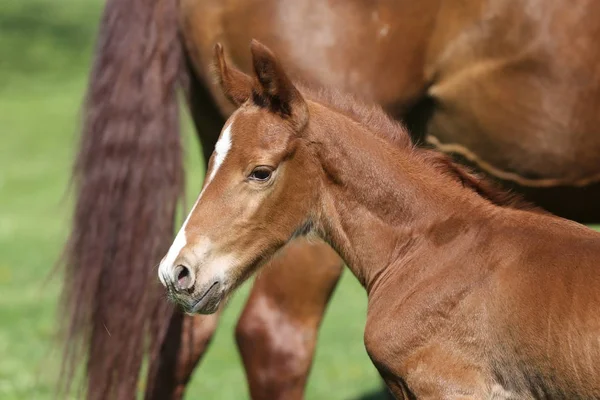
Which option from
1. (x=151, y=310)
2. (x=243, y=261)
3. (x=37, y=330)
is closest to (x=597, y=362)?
(x=243, y=261)

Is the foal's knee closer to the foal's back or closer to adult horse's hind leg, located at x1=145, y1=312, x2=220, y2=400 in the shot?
adult horse's hind leg, located at x1=145, y1=312, x2=220, y2=400

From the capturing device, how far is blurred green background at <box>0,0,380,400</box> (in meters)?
6.47

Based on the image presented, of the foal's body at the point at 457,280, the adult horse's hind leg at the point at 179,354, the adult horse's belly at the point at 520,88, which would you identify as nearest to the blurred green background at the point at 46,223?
the adult horse's hind leg at the point at 179,354

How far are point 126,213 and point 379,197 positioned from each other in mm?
1286

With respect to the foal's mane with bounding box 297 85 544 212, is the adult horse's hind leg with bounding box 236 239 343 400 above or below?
below

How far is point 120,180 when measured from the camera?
445 cm

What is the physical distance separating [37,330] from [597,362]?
5.45 metres

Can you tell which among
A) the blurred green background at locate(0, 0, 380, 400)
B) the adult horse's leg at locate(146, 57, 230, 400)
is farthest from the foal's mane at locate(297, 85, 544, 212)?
the blurred green background at locate(0, 0, 380, 400)

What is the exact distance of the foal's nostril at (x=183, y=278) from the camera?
328 centimetres

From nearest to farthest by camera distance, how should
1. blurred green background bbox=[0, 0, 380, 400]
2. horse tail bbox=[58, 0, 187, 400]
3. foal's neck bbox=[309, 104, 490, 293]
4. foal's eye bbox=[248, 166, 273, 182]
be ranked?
foal's eye bbox=[248, 166, 273, 182]
foal's neck bbox=[309, 104, 490, 293]
horse tail bbox=[58, 0, 187, 400]
blurred green background bbox=[0, 0, 380, 400]

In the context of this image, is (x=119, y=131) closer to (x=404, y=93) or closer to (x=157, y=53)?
(x=157, y=53)

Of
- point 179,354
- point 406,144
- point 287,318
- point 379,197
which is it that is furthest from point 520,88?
point 179,354

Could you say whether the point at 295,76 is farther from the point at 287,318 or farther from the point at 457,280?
the point at 457,280

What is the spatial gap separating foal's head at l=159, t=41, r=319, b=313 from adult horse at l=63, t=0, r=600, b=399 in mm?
678
